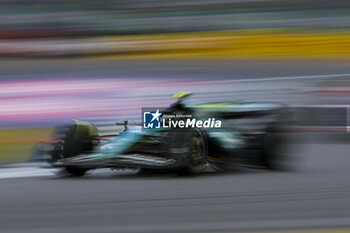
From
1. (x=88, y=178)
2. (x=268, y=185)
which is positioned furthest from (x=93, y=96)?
(x=268, y=185)

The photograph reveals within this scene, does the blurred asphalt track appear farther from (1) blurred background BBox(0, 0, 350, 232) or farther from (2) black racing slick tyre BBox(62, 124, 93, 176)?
(2) black racing slick tyre BBox(62, 124, 93, 176)

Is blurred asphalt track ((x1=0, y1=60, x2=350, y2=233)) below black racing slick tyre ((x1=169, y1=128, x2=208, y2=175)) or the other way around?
below

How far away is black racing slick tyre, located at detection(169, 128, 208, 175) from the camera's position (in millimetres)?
5707

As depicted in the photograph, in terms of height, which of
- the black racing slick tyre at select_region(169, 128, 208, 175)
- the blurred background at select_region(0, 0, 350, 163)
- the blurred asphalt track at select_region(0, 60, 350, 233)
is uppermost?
the blurred background at select_region(0, 0, 350, 163)

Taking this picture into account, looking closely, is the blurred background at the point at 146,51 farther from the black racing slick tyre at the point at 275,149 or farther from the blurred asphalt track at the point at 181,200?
the blurred asphalt track at the point at 181,200

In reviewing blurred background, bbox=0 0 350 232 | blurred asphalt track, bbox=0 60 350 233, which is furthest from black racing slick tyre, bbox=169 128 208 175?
blurred background, bbox=0 0 350 232

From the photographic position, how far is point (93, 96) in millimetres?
12531

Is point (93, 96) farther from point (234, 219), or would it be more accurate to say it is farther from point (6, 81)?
point (234, 219)

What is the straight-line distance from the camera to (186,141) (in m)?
5.78

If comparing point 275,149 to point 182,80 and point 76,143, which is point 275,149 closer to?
point 76,143

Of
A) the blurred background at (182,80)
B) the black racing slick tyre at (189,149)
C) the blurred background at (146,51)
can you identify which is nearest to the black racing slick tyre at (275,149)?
the blurred background at (182,80)

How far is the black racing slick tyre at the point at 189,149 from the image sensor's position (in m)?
5.71

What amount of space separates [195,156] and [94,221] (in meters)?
2.14

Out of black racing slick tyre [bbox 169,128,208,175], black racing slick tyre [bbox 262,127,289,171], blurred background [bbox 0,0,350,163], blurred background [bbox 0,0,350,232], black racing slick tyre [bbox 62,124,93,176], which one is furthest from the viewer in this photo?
blurred background [bbox 0,0,350,163]
